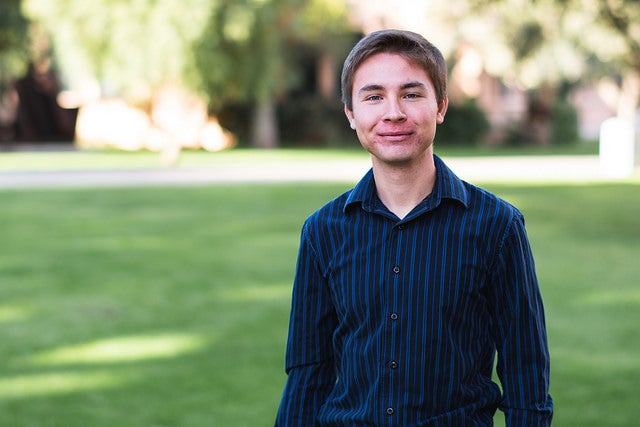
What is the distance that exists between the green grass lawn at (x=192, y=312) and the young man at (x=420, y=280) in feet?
11.3

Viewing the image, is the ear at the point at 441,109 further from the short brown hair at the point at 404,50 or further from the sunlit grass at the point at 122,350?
the sunlit grass at the point at 122,350

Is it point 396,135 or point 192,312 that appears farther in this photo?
point 192,312

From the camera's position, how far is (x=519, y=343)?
254cm

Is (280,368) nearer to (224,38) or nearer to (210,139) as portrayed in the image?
(224,38)

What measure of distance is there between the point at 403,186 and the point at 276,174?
2118 cm

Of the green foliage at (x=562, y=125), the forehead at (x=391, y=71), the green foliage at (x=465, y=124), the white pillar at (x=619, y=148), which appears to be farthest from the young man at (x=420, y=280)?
the green foliage at (x=562, y=125)

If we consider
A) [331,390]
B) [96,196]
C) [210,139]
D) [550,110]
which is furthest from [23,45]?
[331,390]

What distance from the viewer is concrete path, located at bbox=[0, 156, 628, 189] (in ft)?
72.2

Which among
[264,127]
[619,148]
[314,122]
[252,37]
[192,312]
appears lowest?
[192,312]

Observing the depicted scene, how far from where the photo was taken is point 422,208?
2562 millimetres

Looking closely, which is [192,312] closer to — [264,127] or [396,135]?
[396,135]

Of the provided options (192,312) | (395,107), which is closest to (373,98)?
(395,107)

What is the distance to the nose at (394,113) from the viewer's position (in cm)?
252

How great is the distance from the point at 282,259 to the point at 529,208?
585 cm
